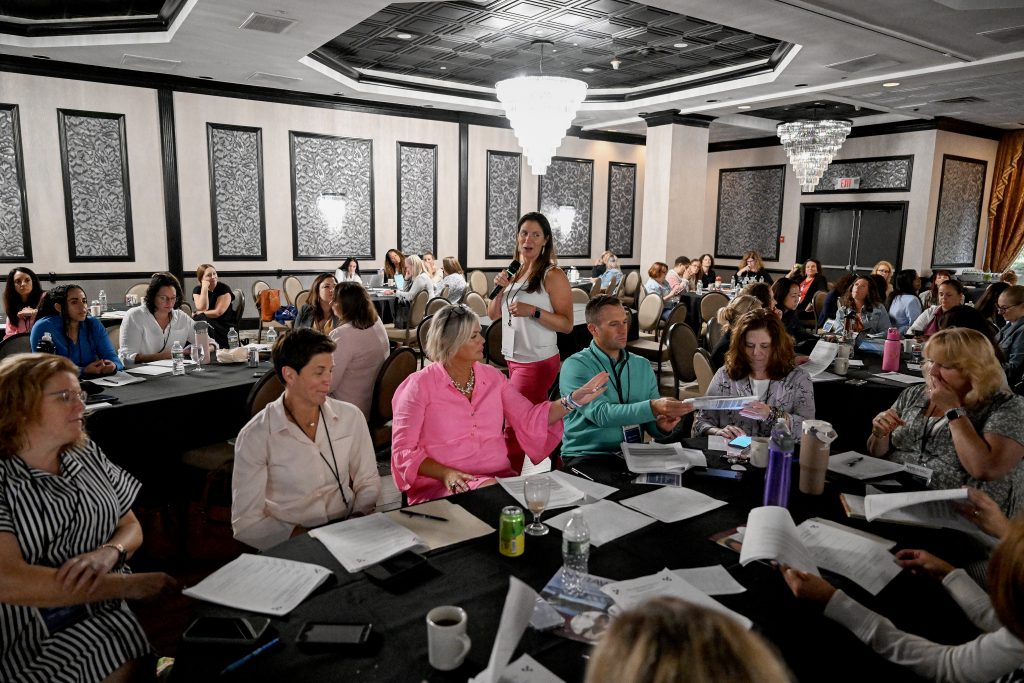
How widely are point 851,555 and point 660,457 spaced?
81cm

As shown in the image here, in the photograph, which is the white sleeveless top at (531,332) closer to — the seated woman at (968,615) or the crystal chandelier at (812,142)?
the seated woman at (968,615)

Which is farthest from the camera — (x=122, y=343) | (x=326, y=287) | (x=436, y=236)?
(x=436, y=236)

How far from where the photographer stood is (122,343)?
4.39m

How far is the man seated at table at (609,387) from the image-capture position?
2818 millimetres

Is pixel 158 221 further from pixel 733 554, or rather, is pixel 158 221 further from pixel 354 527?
pixel 733 554

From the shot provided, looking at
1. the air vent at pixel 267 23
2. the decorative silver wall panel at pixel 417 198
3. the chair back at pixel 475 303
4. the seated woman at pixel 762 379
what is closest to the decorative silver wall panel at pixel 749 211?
the decorative silver wall panel at pixel 417 198

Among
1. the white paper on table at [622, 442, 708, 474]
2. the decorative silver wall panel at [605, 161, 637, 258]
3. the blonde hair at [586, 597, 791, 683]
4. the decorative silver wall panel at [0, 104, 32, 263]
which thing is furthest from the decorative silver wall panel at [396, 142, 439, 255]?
the blonde hair at [586, 597, 791, 683]

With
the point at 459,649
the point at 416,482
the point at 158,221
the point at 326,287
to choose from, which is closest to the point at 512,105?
the point at 326,287

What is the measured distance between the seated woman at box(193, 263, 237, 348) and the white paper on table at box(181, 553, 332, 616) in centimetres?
548

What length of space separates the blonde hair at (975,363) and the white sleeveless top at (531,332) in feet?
6.87

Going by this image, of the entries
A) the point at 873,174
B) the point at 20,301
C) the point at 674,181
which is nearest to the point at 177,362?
the point at 20,301

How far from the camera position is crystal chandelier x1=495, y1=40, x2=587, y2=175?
6863 millimetres

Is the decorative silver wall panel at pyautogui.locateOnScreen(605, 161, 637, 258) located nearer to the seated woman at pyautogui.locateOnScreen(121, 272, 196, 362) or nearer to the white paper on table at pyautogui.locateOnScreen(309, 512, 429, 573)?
the seated woman at pyautogui.locateOnScreen(121, 272, 196, 362)

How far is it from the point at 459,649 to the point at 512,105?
6628 mm
